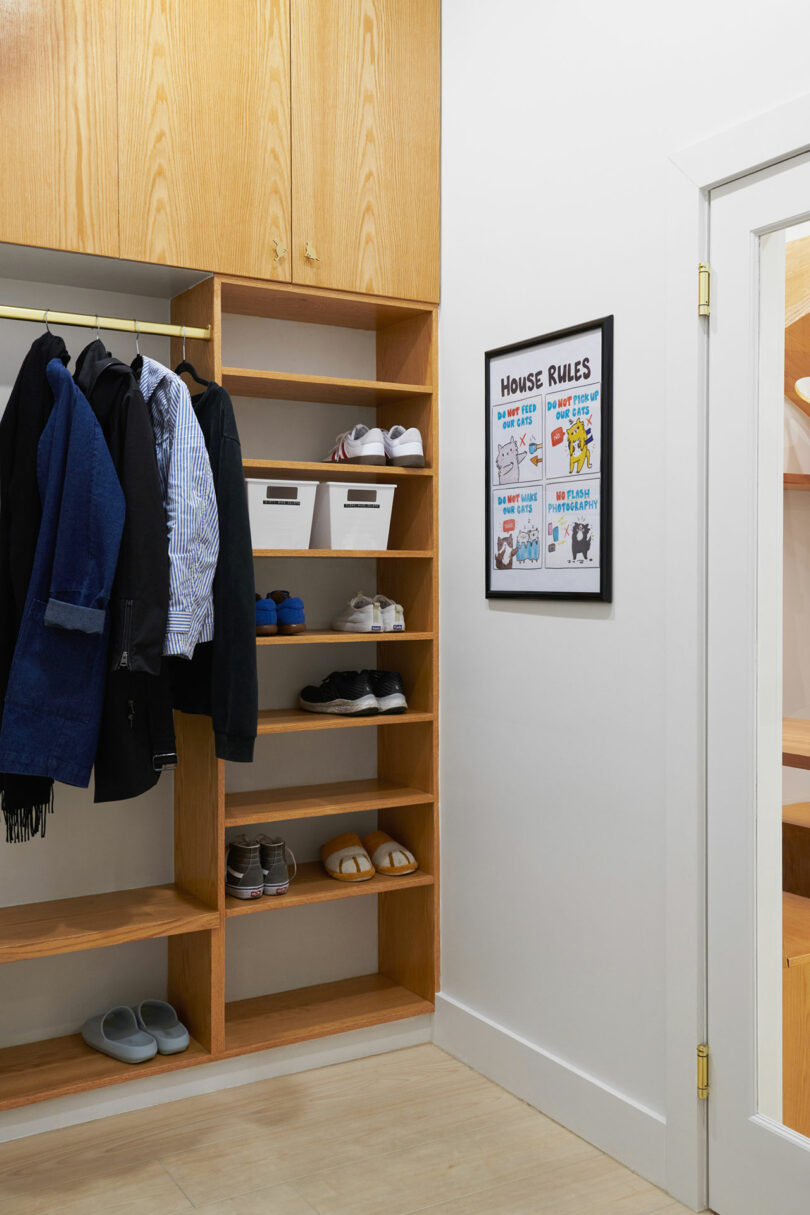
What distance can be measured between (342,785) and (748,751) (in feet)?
4.38

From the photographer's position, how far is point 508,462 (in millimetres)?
2592

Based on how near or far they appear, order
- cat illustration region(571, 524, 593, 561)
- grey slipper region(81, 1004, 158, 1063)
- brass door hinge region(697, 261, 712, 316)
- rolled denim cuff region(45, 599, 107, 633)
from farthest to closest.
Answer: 1. grey slipper region(81, 1004, 158, 1063)
2. cat illustration region(571, 524, 593, 561)
3. rolled denim cuff region(45, 599, 107, 633)
4. brass door hinge region(697, 261, 712, 316)

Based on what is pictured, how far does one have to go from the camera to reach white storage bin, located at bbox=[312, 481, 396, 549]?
2729 millimetres

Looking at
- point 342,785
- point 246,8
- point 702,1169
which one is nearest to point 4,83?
point 246,8

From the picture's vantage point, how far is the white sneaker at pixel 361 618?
2.79 m

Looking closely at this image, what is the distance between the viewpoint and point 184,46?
2445 millimetres

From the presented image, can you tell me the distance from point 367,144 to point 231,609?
4.20 ft

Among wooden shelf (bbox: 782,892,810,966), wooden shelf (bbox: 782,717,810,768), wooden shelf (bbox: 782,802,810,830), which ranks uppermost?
wooden shelf (bbox: 782,717,810,768)

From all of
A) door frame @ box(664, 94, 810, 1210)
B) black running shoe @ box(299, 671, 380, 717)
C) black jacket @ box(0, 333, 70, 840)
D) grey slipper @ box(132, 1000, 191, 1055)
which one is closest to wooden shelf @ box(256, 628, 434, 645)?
black running shoe @ box(299, 671, 380, 717)

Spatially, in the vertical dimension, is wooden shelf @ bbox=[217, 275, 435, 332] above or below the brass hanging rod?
above

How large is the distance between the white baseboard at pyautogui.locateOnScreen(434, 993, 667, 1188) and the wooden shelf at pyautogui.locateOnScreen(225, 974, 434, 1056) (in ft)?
0.42

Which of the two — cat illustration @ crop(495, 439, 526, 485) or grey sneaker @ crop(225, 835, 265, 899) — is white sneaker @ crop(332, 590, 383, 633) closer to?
cat illustration @ crop(495, 439, 526, 485)

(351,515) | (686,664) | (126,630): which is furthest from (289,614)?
A: (686,664)

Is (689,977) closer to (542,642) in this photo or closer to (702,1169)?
(702,1169)
